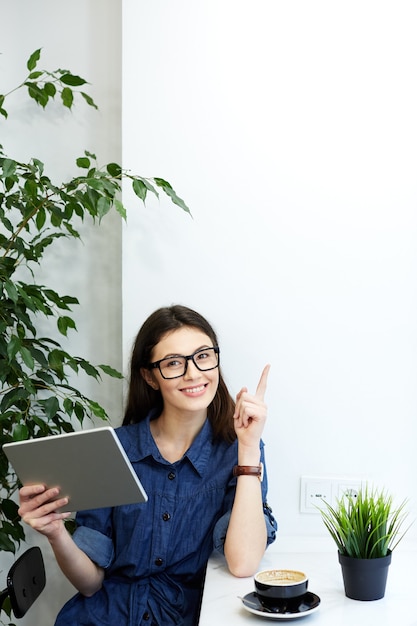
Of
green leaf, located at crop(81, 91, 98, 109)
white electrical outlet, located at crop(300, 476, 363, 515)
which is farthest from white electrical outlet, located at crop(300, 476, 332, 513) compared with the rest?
green leaf, located at crop(81, 91, 98, 109)

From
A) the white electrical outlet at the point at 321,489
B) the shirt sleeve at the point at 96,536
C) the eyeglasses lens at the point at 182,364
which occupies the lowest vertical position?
the shirt sleeve at the point at 96,536

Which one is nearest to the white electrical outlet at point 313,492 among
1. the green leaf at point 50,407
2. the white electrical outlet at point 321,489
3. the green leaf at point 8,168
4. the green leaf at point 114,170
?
the white electrical outlet at point 321,489

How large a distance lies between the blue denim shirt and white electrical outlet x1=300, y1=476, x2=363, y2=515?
0.77ft

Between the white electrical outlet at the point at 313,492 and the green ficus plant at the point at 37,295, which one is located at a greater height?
the green ficus plant at the point at 37,295

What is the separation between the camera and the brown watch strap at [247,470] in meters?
1.75

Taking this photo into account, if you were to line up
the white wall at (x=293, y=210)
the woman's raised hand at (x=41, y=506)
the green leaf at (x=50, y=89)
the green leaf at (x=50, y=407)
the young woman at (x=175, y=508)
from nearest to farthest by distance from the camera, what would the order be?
the woman's raised hand at (x=41, y=506)
the young woman at (x=175, y=508)
the green leaf at (x=50, y=407)
the white wall at (x=293, y=210)
the green leaf at (x=50, y=89)

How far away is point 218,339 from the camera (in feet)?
6.82

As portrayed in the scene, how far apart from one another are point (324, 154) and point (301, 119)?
11 cm

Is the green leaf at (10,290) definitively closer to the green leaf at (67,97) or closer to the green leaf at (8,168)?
the green leaf at (8,168)

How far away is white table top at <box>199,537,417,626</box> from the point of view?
1.44m

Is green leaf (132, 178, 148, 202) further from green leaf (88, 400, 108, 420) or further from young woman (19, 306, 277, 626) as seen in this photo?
green leaf (88, 400, 108, 420)

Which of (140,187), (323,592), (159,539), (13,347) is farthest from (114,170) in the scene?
(323,592)

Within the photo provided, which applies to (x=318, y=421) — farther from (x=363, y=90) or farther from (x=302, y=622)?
(x=363, y=90)

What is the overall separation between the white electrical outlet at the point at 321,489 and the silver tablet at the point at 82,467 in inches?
24.7
